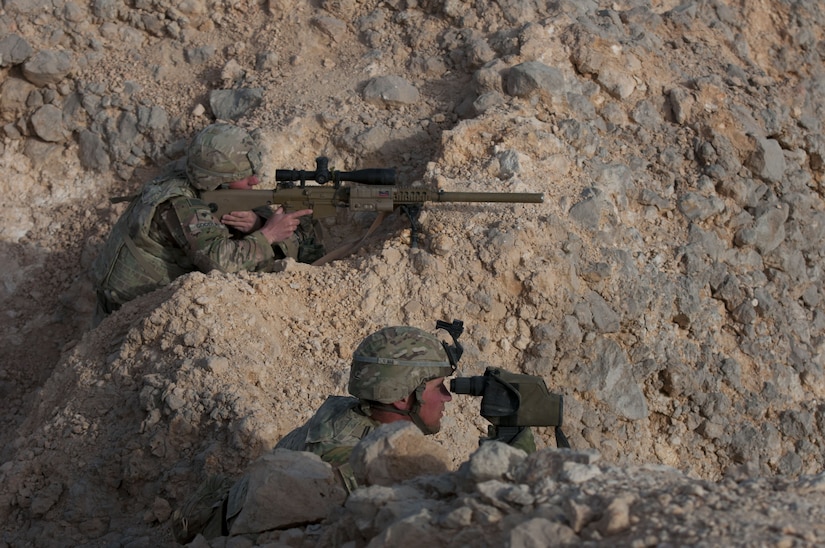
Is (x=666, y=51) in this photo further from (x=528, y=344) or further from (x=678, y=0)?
(x=528, y=344)

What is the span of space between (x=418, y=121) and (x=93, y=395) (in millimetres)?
3249

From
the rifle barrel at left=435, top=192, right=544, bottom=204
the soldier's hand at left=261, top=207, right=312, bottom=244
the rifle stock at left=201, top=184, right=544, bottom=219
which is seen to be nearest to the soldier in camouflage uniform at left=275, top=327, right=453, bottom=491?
the rifle barrel at left=435, top=192, right=544, bottom=204

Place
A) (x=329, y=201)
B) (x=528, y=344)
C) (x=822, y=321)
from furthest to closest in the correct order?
(x=822, y=321), (x=329, y=201), (x=528, y=344)

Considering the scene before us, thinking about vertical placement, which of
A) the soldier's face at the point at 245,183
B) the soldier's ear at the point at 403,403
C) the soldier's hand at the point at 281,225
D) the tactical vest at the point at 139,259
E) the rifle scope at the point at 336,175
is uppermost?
the soldier's ear at the point at 403,403

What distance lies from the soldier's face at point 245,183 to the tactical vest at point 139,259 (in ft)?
0.92

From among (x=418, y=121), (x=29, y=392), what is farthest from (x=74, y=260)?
(x=418, y=121)

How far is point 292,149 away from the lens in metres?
8.11

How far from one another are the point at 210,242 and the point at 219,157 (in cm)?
60

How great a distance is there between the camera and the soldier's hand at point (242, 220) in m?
7.38

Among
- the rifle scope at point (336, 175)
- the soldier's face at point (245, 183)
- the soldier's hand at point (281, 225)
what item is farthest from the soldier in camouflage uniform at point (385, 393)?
the soldier's face at point (245, 183)

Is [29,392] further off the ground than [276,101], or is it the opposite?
[276,101]

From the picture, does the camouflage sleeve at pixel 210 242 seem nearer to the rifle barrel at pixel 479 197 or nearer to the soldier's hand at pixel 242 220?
the soldier's hand at pixel 242 220

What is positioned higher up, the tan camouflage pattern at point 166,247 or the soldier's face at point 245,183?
the soldier's face at point 245,183

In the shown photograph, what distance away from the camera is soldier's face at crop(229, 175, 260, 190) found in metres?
7.45
